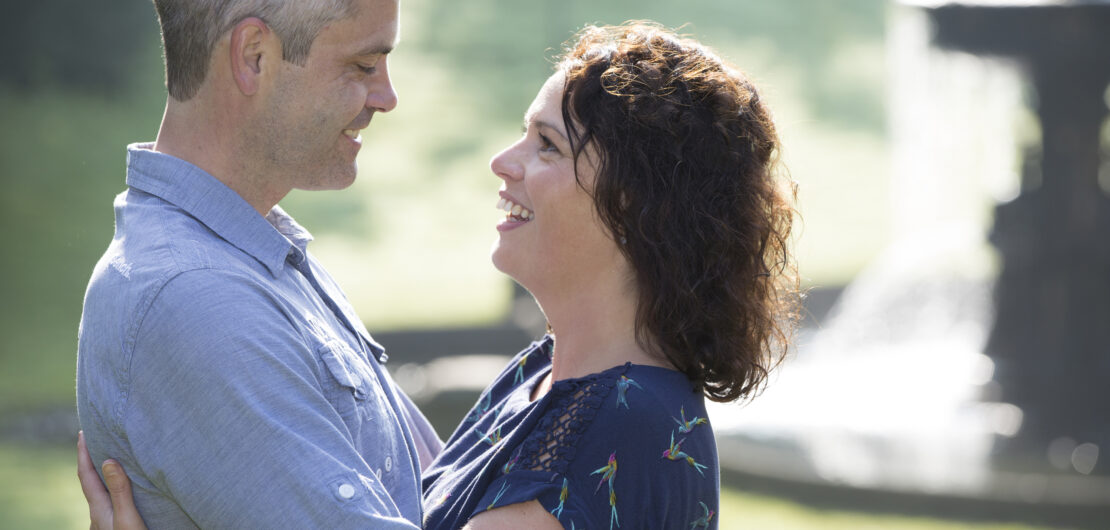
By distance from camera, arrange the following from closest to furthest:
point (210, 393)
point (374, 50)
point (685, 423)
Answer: point (210, 393)
point (685, 423)
point (374, 50)

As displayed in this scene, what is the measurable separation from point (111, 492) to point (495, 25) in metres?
17.3

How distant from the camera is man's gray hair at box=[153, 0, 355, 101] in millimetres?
2143

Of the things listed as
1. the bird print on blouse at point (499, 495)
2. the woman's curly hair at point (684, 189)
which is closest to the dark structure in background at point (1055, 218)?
the woman's curly hair at point (684, 189)

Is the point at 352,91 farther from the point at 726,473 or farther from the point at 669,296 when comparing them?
the point at 726,473

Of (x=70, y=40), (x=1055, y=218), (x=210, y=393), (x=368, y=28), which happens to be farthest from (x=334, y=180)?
(x=70, y=40)

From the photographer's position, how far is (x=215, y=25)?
2145 mm

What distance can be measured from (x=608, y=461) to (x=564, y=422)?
12 centimetres

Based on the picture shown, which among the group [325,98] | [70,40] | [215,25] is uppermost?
[70,40]

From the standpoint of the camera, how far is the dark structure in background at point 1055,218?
678 centimetres

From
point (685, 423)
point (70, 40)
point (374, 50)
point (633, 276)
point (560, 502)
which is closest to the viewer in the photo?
point (560, 502)

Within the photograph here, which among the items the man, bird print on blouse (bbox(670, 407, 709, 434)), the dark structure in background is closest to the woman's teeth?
the man

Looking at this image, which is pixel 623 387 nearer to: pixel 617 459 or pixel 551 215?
pixel 617 459

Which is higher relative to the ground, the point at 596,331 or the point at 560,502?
the point at 596,331

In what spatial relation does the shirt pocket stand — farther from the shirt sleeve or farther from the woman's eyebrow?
the woman's eyebrow
